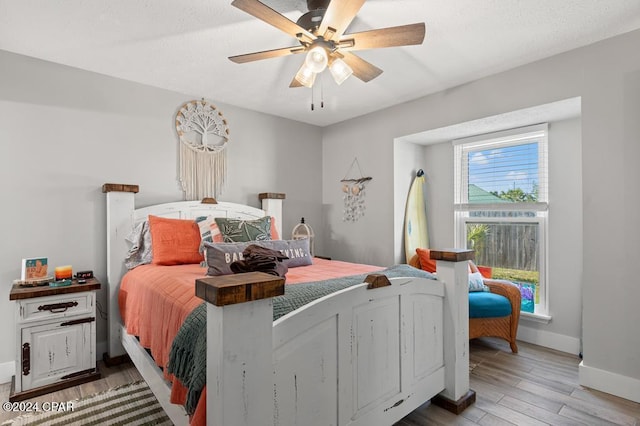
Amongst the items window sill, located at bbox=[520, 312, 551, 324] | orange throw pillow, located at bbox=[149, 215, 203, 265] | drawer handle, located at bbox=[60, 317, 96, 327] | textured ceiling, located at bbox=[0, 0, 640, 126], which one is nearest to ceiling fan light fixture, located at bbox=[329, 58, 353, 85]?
textured ceiling, located at bbox=[0, 0, 640, 126]

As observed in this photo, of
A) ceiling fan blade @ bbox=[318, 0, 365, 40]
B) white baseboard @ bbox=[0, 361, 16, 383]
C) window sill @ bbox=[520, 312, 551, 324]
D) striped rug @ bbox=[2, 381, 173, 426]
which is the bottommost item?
striped rug @ bbox=[2, 381, 173, 426]

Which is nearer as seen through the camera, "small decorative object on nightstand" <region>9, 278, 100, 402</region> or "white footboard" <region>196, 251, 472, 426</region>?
"white footboard" <region>196, 251, 472, 426</region>

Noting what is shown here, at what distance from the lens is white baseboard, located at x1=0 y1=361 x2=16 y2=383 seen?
244 cm

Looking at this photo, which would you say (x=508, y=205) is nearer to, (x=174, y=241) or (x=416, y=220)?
(x=416, y=220)

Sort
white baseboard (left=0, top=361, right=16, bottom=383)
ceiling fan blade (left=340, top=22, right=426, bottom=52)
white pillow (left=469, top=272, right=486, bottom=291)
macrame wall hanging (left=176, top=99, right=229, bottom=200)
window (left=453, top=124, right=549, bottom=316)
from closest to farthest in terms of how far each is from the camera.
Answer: ceiling fan blade (left=340, top=22, right=426, bottom=52) < white baseboard (left=0, top=361, right=16, bottom=383) < white pillow (left=469, top=272, right=486, bottom=291) < window (left=453, top=124, right=549, bottom=316) < macrame wall hanging (left=176, top=99, right=229, bottom=200)

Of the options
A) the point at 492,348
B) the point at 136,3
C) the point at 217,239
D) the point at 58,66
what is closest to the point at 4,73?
the point at 58,66

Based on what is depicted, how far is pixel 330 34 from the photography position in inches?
70.2

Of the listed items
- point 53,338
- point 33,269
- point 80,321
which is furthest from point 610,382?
point 33,269

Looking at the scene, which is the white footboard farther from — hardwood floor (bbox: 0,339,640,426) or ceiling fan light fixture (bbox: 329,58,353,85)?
ceiling fan light fixture (bbox: 329,58,353,85)

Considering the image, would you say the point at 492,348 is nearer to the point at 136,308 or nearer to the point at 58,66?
the point at 136,308

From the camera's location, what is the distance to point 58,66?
2.70 m

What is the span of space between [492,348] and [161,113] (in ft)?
12.2

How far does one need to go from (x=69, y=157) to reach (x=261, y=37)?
6.07ft

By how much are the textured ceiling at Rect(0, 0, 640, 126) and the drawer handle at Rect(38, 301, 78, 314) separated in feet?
5.96
